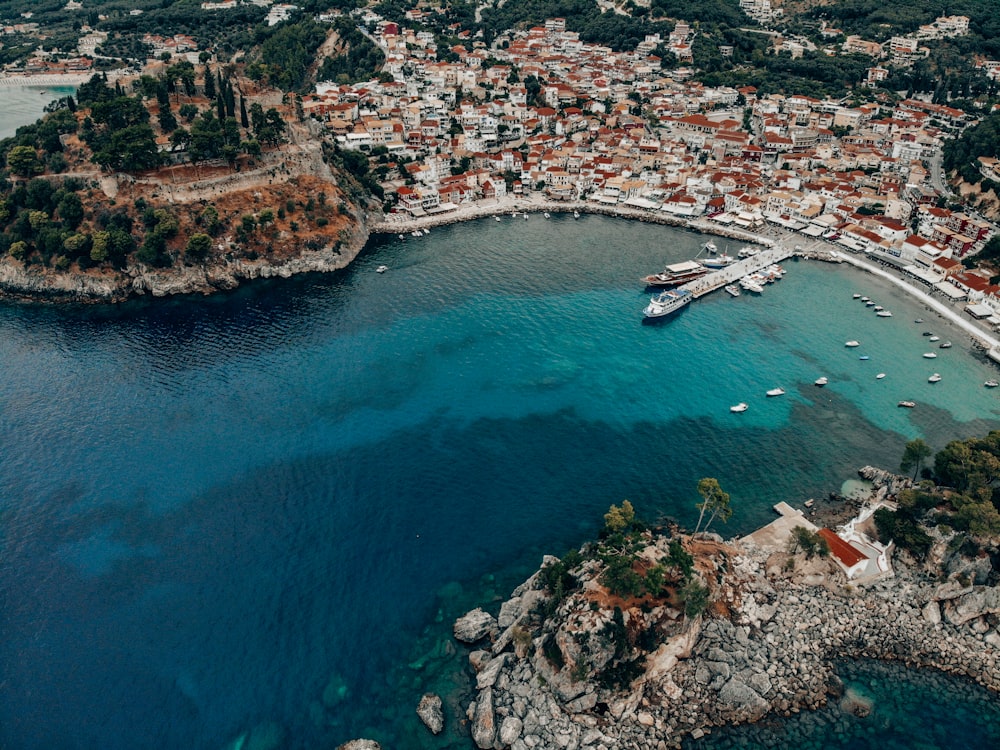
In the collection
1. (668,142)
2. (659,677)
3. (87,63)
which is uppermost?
(87,63)

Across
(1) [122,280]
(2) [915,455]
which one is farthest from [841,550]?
(1) [122,280]

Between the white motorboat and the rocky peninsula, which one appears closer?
the rocky peninsula

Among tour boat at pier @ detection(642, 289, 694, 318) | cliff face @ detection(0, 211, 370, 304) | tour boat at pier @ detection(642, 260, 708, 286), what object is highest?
cliff face @ detection(0, 211, 370, 304)

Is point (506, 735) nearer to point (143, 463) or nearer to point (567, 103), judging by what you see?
point (143, 463)

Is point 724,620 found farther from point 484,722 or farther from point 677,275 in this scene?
point 677,275

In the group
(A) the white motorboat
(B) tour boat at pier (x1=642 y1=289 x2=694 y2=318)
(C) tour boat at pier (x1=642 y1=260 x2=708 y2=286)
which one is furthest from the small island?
(A) the white motorboat

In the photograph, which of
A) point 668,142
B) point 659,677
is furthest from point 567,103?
point 659,677

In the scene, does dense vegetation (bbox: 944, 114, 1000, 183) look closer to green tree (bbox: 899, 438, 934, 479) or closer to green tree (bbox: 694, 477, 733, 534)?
green tree (bbox: 899, 438, 934, 479)
